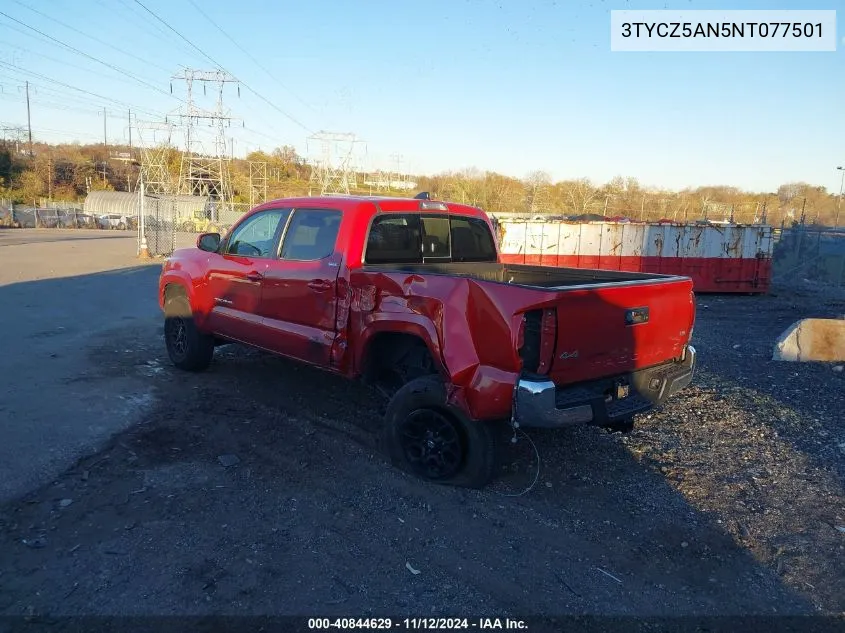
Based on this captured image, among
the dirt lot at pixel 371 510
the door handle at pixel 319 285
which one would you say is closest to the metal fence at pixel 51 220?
the dirt lot at pixel 371 510

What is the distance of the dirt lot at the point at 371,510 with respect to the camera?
3.10 m

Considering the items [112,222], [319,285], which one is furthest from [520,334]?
[112,222]

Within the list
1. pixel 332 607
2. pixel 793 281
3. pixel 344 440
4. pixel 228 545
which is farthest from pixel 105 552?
pixel 793 281

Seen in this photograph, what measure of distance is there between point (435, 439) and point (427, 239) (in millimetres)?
2079

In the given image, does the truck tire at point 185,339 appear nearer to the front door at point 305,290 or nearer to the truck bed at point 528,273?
the front door at point 305,290

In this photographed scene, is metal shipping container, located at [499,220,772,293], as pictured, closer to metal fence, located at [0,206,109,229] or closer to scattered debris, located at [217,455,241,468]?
scattered debris, located at [217,455,241,468]

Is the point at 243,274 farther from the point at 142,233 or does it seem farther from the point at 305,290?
the point at 142,233

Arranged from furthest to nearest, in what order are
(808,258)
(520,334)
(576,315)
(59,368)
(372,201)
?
(808,258) < (59,368) < (372,201) < (576,315) < (520,334)

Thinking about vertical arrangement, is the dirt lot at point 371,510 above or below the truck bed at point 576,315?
below

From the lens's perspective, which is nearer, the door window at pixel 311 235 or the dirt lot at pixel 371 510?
the dirt lot at pixel 371 510

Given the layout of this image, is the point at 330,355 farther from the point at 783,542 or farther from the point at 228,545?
the point at 783,542

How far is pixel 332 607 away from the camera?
2961 millimetres

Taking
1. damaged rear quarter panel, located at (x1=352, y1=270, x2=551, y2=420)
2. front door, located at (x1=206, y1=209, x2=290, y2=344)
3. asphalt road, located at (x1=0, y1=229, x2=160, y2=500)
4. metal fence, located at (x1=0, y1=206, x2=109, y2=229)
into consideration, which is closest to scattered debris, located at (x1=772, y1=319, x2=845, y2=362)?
damaged rear quarter panel, located at (x1=352, y1=270, x2=551, y2=420)

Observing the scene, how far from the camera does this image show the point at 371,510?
3.94 m
